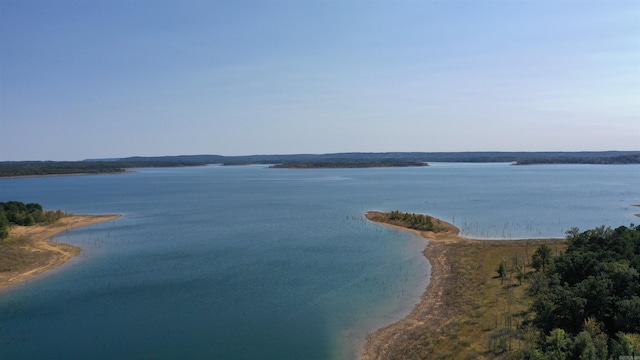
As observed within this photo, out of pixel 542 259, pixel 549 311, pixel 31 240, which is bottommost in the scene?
pixel 31 240

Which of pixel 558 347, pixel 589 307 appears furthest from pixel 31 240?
pixel 589 307

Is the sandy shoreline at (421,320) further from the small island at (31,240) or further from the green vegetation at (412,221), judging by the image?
the small island at (31,240)

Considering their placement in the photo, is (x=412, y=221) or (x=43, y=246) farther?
(x=412, y=221)

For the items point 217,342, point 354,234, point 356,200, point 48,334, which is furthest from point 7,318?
point 356,200

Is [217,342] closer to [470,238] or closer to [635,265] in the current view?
[635,265]

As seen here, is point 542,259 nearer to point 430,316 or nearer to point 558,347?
point 430,316

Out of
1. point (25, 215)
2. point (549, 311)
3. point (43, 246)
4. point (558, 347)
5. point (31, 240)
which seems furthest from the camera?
point (25, 215)
